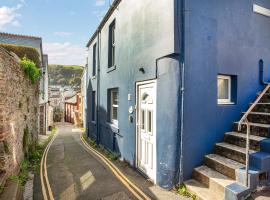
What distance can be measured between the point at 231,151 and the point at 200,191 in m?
1.28

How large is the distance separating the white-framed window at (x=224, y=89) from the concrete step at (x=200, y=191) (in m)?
2.54

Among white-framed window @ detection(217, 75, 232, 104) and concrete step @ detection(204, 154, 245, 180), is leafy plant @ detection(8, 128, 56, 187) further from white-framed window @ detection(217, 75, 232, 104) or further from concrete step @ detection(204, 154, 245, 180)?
white-framed window @ detection(217, 75, 232, 104)

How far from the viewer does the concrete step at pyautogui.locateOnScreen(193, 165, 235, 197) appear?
4.63 m

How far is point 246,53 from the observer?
21.7ft

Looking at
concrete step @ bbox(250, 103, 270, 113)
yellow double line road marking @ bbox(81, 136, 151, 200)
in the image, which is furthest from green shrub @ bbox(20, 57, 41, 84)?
concrete step @ bbox(250, 103, 270, 113)

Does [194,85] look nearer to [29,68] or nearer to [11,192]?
[11,192]

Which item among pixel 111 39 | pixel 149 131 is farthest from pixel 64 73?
pixel 149 131

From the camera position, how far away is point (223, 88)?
6523 mm

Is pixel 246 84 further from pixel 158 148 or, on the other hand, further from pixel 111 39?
pixel 111 39

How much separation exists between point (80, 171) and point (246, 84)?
607 cm

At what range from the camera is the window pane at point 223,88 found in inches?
253

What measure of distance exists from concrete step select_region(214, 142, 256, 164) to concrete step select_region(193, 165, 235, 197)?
0.54 m

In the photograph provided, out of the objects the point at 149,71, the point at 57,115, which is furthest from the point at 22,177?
the point at 57,115

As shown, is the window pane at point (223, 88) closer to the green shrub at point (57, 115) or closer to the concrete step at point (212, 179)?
the concrete step at point (212, 179)
